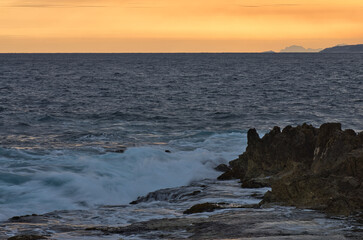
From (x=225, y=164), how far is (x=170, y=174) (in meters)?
2.80

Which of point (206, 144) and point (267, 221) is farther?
point (206, 144)

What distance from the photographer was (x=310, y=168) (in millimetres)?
16453

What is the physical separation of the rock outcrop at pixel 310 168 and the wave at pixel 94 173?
8.59ft

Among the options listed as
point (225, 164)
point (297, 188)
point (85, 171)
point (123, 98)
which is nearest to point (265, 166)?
point (225, 164)

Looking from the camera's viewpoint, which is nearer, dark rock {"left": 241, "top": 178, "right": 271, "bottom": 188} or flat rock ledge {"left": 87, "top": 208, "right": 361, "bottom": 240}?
flat rock ledge {"left": 87, "top": 208, "right": 361, "bottom": 240}

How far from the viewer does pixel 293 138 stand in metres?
18.9

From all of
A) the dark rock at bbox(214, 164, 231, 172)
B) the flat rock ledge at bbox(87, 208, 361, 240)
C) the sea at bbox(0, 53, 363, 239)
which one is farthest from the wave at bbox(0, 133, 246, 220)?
the flat rock ledge at bbox(87, 208, 361, 240)

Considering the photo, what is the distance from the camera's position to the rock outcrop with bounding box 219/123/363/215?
1261 centimetres

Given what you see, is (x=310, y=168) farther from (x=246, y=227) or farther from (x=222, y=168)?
(x=246, y=227)

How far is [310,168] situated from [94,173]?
8917 millimetres

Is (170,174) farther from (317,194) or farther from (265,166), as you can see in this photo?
(317,194)

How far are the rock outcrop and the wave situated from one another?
2618 millimetres

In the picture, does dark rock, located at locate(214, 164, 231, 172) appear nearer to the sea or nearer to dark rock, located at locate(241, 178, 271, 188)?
the sea

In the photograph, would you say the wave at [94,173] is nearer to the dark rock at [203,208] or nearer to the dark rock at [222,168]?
the dark rock at [222,168]
